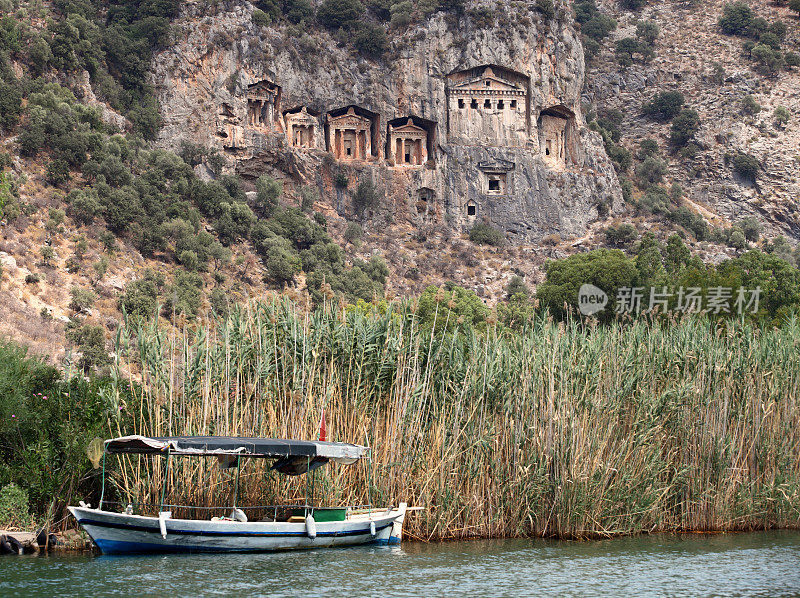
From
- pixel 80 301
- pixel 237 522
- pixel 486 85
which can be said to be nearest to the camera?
pixel 237 522

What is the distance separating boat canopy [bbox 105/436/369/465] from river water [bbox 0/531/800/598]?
5.39 feet

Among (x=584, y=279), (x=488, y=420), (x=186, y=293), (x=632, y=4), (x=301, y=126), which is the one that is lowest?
(x=488, y=420)

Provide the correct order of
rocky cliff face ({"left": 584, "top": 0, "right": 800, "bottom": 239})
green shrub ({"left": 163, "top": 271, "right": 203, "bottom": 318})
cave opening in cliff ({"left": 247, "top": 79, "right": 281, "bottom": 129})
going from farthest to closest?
rocky cliff face ({"left": 584, "top": 0, "right": 800, "bottom": 239}) < cave opening in cliff ({"left": 247, "top": 79, "right": 281, "bottom": 129}) < green shrub ({"left": 163, "top": 271, "right": 203, "bottom": 318})

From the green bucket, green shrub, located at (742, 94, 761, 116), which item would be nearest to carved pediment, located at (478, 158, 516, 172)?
green shrub, located at (742, 94, 761, 116)

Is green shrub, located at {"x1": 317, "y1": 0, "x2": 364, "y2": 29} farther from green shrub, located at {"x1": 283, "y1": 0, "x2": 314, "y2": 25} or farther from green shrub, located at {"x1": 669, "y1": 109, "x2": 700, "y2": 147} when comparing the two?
green shrub, located at {"x1": 669, "y1": 109, "x2": 700, "y2": 147}

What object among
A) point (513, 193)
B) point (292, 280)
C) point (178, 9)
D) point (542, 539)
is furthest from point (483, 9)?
point (542, 539)

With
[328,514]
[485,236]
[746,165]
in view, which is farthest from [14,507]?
[746,165]

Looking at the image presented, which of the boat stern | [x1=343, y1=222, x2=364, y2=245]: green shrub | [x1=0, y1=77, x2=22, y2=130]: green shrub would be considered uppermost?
[x1=0, y1=77, x2=22, y2=130]: green shrub

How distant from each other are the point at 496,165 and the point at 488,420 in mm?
49085

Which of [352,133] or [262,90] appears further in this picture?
[352,133]

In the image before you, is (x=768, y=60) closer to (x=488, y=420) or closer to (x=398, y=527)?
(x=488, y=420)

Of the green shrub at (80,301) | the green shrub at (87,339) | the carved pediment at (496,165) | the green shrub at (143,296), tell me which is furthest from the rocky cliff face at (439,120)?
the green shrub at (87,339)

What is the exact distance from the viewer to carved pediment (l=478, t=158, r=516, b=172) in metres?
65.1

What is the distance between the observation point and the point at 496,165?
65250 mm
